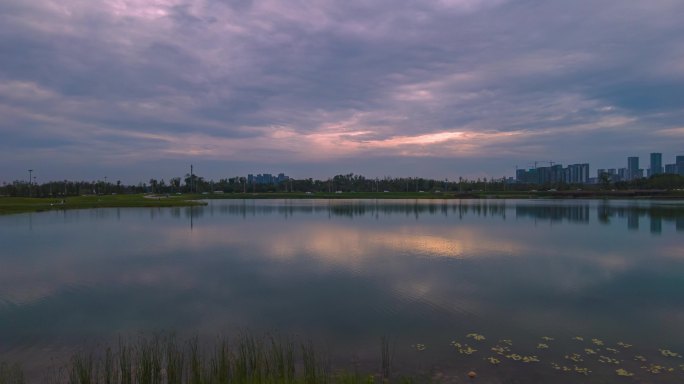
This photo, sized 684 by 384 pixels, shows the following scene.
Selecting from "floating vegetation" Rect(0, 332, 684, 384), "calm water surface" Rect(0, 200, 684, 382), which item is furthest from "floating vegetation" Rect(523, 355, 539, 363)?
"calm water surface" Rect(0, 200, 684, 382)

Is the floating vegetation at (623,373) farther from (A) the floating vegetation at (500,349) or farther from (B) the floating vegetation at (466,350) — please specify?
(B) the floating vegetation at (466,350)

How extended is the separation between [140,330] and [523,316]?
10014 millimetres

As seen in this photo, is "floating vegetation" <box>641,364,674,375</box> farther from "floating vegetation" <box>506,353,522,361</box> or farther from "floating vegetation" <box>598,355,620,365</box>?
"floating vegetation" <box>506,353,522,361</box>

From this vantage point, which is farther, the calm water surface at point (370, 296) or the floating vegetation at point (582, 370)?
the calm water surface at point (370, 296)

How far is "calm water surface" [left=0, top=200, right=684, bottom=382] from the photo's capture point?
9.41 m

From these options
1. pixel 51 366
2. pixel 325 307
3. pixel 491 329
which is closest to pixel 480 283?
pixel 491 329

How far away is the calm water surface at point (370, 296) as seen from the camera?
9.41 m

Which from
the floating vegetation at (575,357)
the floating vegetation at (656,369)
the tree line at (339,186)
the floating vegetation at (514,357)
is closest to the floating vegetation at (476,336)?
the floating vegetation at (514,357)

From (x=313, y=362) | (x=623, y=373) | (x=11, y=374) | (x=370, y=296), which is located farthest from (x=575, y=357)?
(x=11, y=374)

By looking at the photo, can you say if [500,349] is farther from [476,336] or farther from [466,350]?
[476,336]

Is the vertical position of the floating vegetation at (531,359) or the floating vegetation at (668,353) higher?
the floating vegetation at (531,359)

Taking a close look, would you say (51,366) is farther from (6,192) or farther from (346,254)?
(6,192)

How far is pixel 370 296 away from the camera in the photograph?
535 inches

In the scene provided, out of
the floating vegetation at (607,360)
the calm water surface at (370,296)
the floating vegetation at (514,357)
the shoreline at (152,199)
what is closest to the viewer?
the floating vegetation at (607,360)
